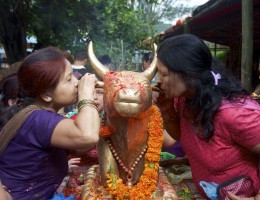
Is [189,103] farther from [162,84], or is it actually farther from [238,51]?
[238,51]

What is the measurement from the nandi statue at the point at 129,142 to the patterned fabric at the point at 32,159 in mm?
296

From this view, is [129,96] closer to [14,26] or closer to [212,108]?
[212,108]

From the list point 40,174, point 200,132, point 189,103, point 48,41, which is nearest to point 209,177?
point 200,132

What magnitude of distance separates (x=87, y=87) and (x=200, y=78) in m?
0.53

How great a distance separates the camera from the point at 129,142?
5.84ft

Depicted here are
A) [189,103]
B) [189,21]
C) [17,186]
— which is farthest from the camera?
[189,21]

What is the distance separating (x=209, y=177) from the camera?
5.40ft

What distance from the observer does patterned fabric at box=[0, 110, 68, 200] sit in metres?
1.49

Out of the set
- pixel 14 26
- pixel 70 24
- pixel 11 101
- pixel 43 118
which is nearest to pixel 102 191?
pixel 43 118

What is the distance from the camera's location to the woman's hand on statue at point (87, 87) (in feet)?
5.18

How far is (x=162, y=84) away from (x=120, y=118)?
0.27m

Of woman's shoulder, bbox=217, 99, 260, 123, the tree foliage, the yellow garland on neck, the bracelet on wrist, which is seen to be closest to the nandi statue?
the yellow garland on neck

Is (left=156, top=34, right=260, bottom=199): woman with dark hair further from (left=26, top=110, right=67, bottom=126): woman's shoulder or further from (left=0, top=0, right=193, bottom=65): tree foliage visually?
(left=0, top=0, right=193, bottom=65): tree foliage

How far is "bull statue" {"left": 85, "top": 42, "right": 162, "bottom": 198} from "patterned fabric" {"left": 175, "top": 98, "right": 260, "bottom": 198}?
0.90 feet
